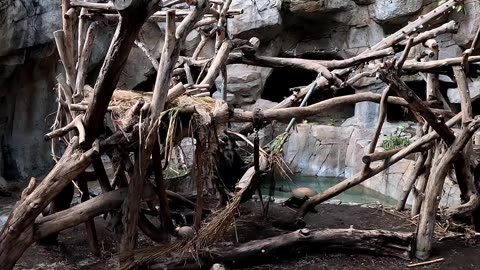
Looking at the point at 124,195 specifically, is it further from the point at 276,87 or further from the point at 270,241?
the point at 276,87

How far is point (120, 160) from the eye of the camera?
133 inches

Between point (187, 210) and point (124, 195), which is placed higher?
point (124, 195)

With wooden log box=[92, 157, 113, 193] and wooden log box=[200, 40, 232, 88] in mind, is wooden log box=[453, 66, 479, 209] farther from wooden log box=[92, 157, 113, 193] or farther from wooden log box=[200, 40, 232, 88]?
wooden log box=[92, 157, 113, 193]

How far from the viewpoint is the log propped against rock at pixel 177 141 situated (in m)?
3.04

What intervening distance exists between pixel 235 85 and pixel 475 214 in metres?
6.64

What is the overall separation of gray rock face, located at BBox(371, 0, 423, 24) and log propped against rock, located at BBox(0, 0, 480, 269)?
5486 mm

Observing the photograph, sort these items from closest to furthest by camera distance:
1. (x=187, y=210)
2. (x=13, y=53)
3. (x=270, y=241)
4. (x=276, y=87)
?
(x=270, y=241) → (x=187, y=210) → (x=13, y=53) → (x=276, y=87)

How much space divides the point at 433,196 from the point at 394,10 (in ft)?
22.2

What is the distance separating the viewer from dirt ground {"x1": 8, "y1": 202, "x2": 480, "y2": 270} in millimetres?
3762

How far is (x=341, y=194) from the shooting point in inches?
336

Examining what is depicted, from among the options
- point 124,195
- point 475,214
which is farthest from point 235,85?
point 124,195

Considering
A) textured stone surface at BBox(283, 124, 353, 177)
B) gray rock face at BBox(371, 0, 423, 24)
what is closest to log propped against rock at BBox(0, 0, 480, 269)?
textured stone surface at BBox(283, 124, 353, 177)

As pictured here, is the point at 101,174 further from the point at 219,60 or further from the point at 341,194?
the point at 341,194

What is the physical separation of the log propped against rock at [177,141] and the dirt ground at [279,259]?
9 cm
